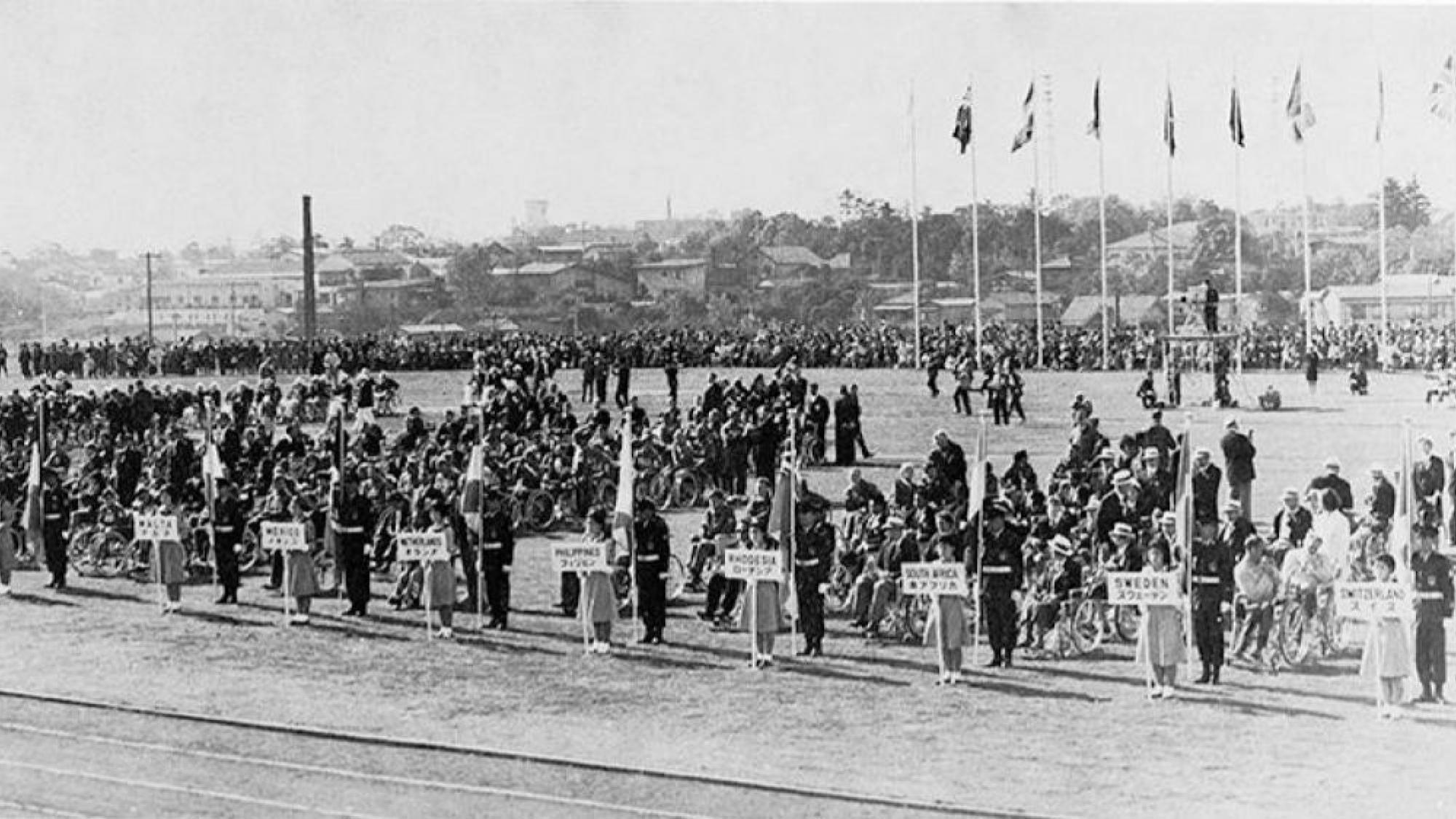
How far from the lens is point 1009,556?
17188 mm

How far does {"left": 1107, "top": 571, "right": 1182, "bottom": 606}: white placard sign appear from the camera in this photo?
51.6 feet

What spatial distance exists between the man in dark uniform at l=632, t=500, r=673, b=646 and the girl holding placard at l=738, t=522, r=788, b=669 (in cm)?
130

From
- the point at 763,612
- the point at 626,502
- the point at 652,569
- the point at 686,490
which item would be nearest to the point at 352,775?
the point at 763,612

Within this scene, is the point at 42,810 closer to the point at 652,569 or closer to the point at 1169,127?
the point at 652,569

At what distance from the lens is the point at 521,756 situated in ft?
47.7

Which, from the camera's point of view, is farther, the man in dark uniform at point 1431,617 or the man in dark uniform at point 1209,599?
the man in dark uniform at point 1209,599

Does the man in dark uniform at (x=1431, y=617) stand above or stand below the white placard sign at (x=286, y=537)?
below

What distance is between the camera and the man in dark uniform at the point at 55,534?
76.2ft

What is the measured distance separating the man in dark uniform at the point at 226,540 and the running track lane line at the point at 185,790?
6645 mm

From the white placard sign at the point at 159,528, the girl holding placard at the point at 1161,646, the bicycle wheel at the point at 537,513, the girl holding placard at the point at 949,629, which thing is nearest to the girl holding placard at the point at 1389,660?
the girl holding placard at the point at 1161,646

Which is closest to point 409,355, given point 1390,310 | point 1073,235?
point 1390,310

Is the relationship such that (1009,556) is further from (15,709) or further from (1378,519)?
(15,709)

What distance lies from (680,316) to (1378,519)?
A: 8040 cm

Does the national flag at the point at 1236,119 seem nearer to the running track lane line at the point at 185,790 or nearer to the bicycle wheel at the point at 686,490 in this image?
the bicycle wheel at the point at 686,490
